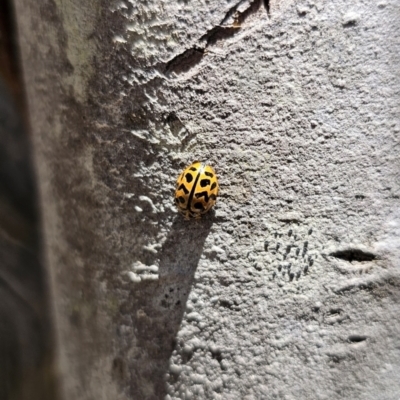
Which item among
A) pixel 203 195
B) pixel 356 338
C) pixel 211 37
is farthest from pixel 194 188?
pixel 356 338

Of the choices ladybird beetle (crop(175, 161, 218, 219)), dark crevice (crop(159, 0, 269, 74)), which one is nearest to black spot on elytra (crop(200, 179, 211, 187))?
ladybird beetle (crop(175, 161, 218, 219))

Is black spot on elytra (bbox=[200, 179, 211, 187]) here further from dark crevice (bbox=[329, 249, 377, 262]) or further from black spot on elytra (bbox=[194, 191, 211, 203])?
dark crevice (bbox=[329, 249, 377, 262])

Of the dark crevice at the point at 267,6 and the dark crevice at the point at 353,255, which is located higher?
the dark crevice at the point at 267,6

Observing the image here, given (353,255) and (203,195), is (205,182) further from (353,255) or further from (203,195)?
(353,255)

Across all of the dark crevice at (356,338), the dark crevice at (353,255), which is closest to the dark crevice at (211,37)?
the dark crevice at (353,255)

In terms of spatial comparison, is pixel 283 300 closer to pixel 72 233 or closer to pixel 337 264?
pixel 337 264

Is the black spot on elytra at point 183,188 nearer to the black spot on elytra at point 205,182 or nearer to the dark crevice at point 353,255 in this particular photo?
the black spot on elytra at point 205,182
